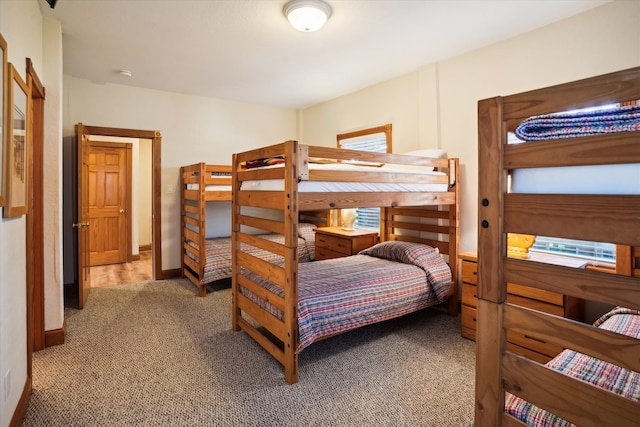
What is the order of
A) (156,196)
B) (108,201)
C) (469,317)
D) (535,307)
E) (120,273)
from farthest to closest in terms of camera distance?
(108,201)
(120,273)
(156,196)
(469,317)
(535,307)

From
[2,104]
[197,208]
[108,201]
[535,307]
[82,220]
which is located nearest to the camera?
[2,104]

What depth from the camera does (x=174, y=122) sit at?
4523mm

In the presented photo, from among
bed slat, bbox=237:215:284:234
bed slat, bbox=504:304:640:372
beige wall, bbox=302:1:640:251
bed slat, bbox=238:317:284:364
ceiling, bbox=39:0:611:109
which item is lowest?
bed slat, bbox=238:317:284:364

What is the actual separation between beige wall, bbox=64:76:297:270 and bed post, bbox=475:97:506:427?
13.9ft

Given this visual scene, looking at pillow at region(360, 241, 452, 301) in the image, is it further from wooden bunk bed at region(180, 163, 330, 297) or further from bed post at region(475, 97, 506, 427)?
bed post at region(475, 97, 506, 427)

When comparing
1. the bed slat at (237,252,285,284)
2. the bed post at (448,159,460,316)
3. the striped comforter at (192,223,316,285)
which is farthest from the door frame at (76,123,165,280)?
the bed post at (448,159,460,316)

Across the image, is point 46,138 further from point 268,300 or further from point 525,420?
point 525,420

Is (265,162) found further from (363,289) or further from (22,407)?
(22,407)

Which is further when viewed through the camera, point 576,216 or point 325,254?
point 325,254

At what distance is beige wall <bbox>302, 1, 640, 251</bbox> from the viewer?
2352 millimetres

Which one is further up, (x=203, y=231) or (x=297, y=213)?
(x=297, y=213)

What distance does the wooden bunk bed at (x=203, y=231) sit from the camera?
3746 millimetres

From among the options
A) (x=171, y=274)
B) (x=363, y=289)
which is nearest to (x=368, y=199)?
(x=363, y=289)

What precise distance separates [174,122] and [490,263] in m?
4.46
